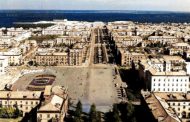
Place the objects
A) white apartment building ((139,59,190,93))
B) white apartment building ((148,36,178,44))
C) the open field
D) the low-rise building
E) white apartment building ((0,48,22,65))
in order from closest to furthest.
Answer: the low-rise building
the open field
white apartment building ((139,59,190,93))
white apartment building ((0,48,22,65))
white apartment building ((148,36,178,44))

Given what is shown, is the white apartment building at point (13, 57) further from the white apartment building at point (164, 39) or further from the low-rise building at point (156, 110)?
→ the white apartment building at point (164, 39)

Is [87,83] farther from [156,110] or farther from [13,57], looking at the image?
[13,57]

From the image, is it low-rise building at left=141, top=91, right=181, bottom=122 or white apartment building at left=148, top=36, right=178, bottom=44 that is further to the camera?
white apartment building at left=148, top=36, right=178, bottom=44

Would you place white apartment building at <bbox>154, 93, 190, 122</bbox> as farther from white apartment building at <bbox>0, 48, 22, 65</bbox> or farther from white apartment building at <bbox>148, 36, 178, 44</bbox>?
white apartment building at <bbox>148, 36, 178, 44</bbox>

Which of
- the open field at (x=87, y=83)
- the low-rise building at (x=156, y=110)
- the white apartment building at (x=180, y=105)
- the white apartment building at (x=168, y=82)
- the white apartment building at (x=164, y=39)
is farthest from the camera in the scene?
the white apartment building at (x=164, y=39)

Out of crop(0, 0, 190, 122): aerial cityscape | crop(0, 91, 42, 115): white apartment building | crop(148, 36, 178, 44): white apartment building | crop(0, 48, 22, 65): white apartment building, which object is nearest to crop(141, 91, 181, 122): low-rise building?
crop(0, 0, 190, 122): aerial cityscape

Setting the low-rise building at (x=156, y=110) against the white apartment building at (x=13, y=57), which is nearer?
the low-rise building at (x=156, y=110)

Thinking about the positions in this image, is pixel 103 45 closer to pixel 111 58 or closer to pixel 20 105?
pixel 111 58

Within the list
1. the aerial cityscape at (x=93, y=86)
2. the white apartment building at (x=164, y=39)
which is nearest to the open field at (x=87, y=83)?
the aerial cityscape at (x=93, y=86)

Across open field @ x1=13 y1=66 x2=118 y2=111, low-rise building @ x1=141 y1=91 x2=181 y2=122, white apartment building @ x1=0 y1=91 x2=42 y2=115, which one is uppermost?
low-rise building @ x1=141 y1=91 x2=181 y2=122

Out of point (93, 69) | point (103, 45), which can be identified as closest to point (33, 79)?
point (93, 69)
